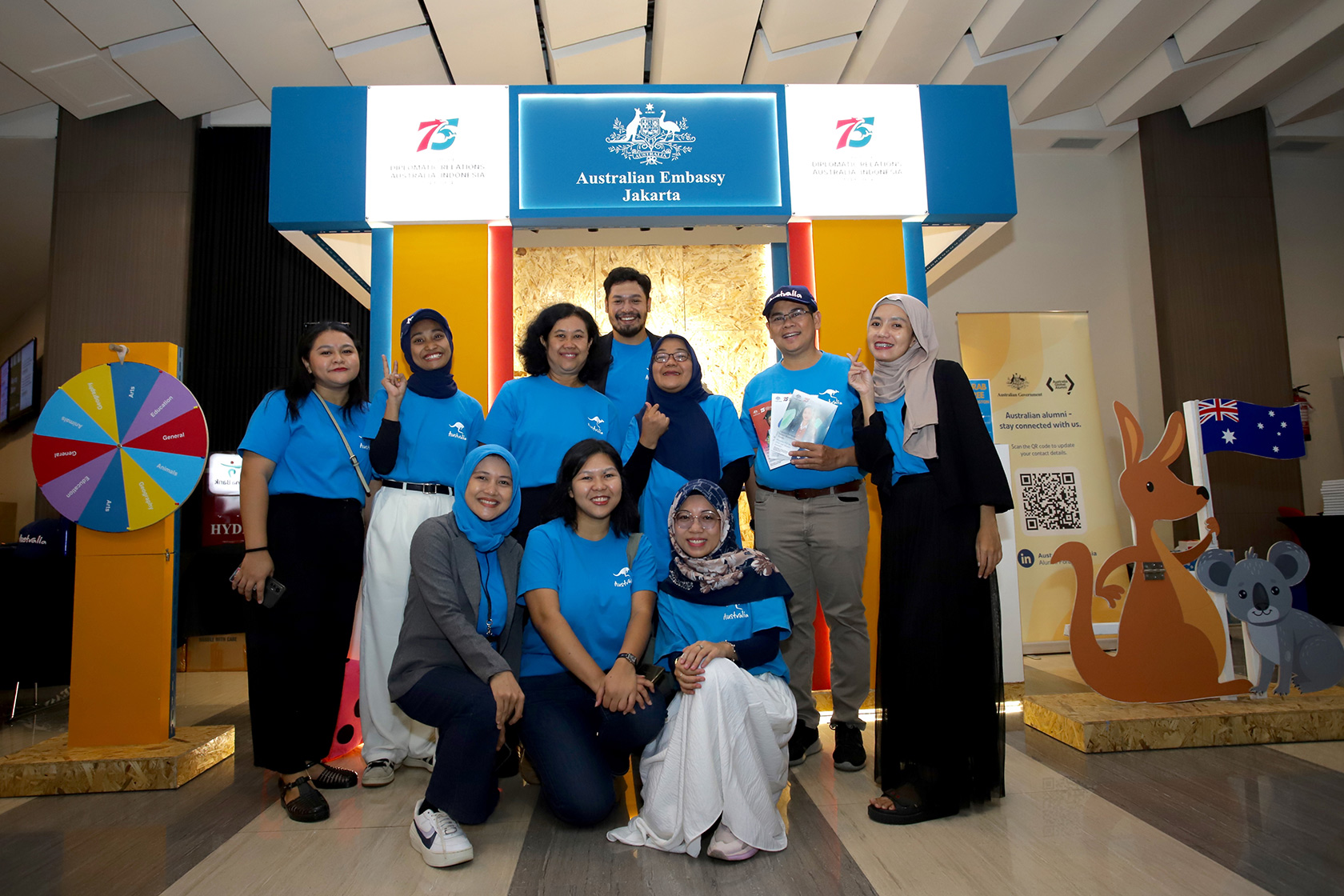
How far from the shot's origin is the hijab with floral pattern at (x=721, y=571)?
2.35 metres

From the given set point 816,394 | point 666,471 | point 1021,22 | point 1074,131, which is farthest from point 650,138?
point 1074,131

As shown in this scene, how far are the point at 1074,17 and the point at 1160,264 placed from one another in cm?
243

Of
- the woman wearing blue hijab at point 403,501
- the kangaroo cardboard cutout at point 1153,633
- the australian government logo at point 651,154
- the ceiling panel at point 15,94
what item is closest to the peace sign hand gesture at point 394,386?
the woman wearing blue hijab at point 403,501

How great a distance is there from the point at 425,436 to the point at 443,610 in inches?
30.2

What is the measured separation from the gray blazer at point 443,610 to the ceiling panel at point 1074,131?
670 cm

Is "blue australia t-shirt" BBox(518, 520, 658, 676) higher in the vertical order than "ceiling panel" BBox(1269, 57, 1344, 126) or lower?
lower

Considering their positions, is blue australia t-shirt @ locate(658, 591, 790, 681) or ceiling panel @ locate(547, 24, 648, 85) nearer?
blue australia t-shirt @ locate(658, 591, 790, 681)

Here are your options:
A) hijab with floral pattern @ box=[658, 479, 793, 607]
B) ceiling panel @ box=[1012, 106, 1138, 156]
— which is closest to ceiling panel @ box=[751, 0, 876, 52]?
ceiling panel @ box=[1012, 106, 1138, 156]

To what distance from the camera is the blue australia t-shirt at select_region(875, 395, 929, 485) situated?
2.50 metres

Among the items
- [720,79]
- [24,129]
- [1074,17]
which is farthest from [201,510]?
[1074,17]

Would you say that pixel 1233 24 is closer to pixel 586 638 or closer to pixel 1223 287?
pixel 1223 287

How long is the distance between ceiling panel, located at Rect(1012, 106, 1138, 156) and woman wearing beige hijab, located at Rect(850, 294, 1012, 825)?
221 inches

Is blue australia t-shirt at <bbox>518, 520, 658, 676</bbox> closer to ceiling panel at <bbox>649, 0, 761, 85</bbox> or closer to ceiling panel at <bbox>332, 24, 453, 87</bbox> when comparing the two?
ceiling panel at <bbox>649, 0, 761, 85</bbox>

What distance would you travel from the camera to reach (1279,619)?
3.29m
